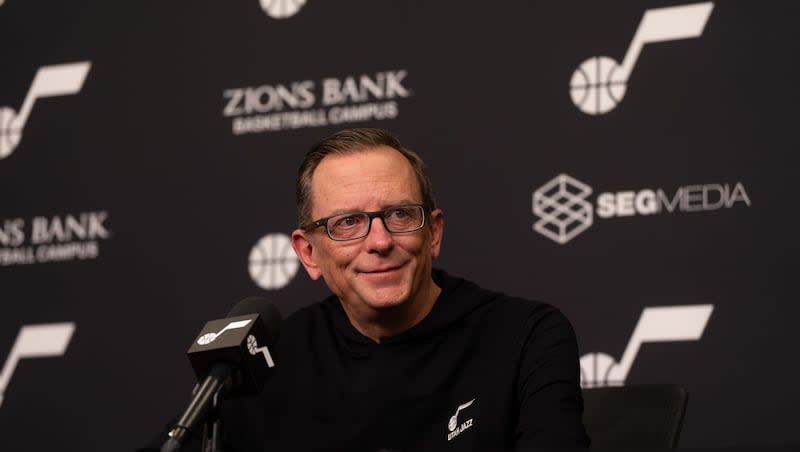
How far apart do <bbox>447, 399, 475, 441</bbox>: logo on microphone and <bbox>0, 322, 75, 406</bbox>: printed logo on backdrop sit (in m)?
2.15

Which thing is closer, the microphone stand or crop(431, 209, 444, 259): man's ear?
the microphone stand

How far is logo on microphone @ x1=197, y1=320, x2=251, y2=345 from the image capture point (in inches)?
69.6

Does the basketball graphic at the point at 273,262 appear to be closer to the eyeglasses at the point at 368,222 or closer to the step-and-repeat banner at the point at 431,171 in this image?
the step-and-repeat banner at the point at 431,171

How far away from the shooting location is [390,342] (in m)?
2.58

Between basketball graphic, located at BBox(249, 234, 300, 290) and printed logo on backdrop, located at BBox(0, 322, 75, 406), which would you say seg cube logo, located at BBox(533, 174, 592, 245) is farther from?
printed logo on backdrop, located at BBox(0, 322, 75, 406)

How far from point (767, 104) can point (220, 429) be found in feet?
7.32

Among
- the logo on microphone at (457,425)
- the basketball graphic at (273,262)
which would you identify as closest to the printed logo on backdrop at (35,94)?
the basketball graphic at (273,262)

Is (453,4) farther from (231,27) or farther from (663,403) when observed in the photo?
(663,403)

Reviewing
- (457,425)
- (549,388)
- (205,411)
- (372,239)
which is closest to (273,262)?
(372,239)

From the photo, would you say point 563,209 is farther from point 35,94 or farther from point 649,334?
point 35,94

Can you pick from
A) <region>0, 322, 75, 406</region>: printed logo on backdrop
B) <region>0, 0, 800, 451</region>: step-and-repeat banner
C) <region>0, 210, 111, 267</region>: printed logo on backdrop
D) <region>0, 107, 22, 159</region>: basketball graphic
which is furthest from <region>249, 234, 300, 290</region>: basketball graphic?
<region>0, 107, 22, 159</region>: basketball graphic

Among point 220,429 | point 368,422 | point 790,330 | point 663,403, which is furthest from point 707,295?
point 220,429

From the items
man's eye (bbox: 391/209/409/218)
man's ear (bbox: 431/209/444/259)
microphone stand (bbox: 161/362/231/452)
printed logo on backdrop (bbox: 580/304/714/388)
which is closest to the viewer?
microphone stand (bbox: 161/362/231/452)

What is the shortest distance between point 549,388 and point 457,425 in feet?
0.91
